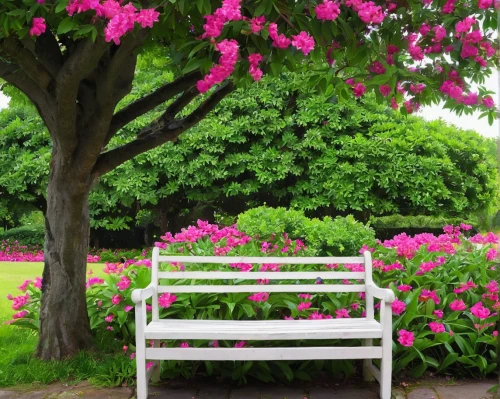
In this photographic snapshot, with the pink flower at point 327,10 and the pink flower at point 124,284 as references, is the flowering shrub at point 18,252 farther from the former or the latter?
the pink flower at point 327,10

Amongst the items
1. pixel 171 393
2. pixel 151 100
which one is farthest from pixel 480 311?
pixel 151 100

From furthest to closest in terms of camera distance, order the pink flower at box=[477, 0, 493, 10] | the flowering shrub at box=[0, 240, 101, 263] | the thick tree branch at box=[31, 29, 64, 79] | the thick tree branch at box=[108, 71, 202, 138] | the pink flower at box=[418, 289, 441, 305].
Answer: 1. the flowering shrub at box=[0, 240, 101, 263]
2. the thick tree branch at box=[108, 71, 202, 138]
3. the pink flower at box=[418, 289, 441, 305]
4. the thick tree branch at box=[31, 29, 64, 79]
5. the pink flower at box=[477, 0, 493, 10]

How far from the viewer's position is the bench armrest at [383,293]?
3039mm

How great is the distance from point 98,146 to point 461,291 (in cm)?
266

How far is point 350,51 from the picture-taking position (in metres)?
2.68

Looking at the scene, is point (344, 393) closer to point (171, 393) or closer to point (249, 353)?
point (249, 353)

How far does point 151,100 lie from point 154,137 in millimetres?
268

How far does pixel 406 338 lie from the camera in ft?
10.9

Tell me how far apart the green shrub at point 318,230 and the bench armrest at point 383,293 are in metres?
3.00

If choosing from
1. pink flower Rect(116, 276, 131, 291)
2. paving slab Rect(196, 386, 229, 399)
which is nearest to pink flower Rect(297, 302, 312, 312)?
paving slab Rect(196, 386, 229, 399)

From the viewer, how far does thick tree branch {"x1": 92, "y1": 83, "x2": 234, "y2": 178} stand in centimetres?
381

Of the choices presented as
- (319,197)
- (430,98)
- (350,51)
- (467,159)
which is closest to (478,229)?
(467,159)

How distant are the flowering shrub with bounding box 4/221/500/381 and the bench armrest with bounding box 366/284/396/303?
228mm

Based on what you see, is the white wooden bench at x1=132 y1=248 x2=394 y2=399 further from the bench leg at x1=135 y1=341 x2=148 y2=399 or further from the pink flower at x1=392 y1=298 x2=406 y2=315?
the pink flower at x1=392 y1=298 x2=406 y2=315
